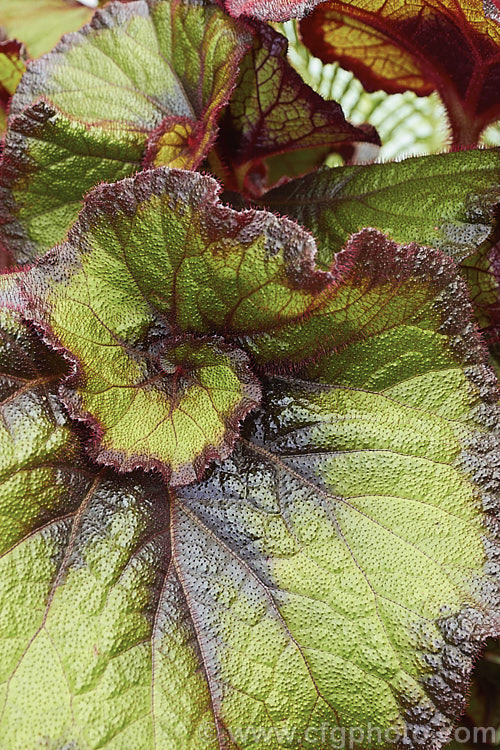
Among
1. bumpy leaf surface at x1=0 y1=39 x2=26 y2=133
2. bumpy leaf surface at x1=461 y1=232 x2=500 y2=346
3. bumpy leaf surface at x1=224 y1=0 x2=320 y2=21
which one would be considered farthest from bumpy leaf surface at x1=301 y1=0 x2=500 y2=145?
bumpy leaf surface at x1=0 y1=39 x2=26 y2=133

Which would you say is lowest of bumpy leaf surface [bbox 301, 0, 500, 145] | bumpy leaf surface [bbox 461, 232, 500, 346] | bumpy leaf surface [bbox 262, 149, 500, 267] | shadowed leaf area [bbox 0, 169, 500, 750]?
shadowed leaf area [bbox 0, 169, 500, 750]

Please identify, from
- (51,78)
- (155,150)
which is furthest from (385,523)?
(51,78)

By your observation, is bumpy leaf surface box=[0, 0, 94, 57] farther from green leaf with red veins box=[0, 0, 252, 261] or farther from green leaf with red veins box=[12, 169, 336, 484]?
green leaf with red veins box=[12, 169, 336, 484]

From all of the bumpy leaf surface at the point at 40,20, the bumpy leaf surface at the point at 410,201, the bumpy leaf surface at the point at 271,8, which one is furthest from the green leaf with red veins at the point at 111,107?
the bumpy leaf surface at the point at 40,20

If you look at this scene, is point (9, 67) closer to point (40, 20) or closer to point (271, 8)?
point (40, 20)

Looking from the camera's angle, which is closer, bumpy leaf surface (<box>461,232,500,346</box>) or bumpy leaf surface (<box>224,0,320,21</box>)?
bumpy leaf surface (<box>224,0,320,21</box>)

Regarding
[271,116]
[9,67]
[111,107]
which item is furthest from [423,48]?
[9,67]

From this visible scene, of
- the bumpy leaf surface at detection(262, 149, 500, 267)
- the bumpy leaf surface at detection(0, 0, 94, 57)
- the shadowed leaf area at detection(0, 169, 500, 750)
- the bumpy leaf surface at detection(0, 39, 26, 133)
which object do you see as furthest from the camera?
the bumpy leaf surface at detection(0, 0, 94, 57)

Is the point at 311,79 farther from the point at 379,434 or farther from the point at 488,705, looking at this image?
the point at 488,705
